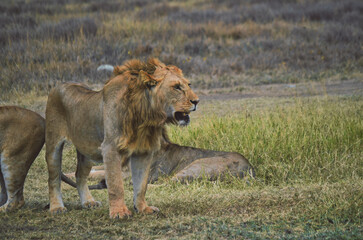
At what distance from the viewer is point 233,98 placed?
12.5 metres

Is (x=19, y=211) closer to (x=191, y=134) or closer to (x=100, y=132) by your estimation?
(x=100, y=132)

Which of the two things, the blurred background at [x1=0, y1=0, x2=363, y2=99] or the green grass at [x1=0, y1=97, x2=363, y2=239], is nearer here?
the green grass at [x1=0, y1=97, x2=363, y2=239]

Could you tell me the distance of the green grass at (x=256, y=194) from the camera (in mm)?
4301

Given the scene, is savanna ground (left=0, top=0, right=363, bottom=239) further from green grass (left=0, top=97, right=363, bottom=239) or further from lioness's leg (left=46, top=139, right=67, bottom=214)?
lioness's leg (left=46, top=139, right=67, bottom=214)

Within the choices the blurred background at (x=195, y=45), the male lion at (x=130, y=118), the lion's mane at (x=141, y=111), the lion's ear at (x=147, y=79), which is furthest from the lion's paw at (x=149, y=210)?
the blurred background at (x=195, y=45)

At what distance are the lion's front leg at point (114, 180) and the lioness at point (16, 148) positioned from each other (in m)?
1.11

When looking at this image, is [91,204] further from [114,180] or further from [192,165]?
[192,165]

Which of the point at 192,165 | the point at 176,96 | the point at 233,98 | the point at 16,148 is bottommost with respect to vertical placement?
the point at 233,98

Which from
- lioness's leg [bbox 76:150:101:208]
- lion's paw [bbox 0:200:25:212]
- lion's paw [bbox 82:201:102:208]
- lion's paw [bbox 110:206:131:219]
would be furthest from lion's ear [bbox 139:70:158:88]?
lion's paw [bbox 0:200:25:212]

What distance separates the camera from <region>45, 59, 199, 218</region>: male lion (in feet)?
14.6

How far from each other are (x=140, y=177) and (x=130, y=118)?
600 mm

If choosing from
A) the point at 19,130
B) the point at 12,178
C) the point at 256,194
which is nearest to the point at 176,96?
the point at 256,194

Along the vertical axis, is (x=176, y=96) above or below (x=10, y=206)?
above

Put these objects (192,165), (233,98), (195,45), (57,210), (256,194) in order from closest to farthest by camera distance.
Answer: (57,210) < (256,194) < (192,165) < (233,98) < (195,45)
